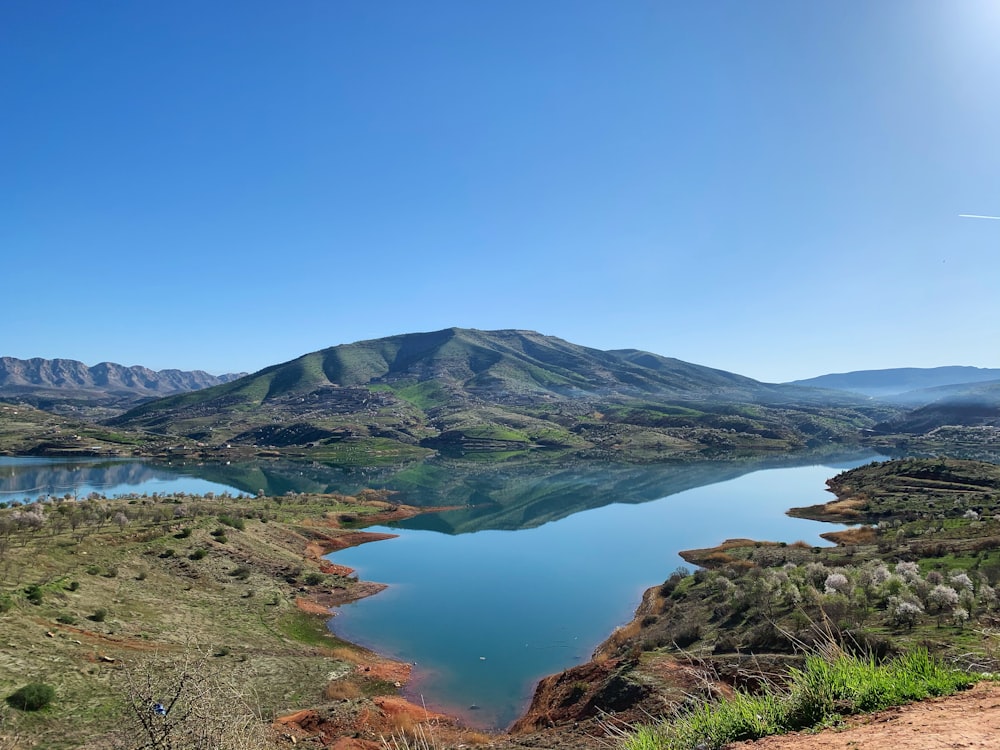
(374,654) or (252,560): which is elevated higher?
(252,560)

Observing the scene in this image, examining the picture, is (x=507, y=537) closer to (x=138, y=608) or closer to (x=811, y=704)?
(x=138, y=608)

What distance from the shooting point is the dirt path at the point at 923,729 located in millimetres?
4895

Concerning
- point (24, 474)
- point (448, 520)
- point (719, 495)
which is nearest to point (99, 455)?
point (24, 474)

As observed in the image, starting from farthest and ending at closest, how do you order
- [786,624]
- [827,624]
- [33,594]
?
1. [33,594]
2. [786,624]
3. [827,624]

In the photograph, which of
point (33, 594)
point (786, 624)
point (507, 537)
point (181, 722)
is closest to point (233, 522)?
point (33, 594)

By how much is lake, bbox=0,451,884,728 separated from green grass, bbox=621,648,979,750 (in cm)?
1927

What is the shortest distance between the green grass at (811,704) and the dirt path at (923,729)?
6.3 inches

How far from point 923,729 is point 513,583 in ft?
136

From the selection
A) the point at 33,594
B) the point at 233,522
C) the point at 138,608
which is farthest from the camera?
the point at 233,522

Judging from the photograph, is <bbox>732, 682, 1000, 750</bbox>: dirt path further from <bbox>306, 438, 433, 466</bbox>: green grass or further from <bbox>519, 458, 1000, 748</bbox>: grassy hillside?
<bbox>306, 438, 433, 466</bbox>: green grass

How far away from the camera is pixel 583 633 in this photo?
32906 millimetres

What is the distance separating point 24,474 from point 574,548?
11307 centimetres

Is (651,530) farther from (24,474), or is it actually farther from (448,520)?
(24,474)

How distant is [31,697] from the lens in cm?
1530
